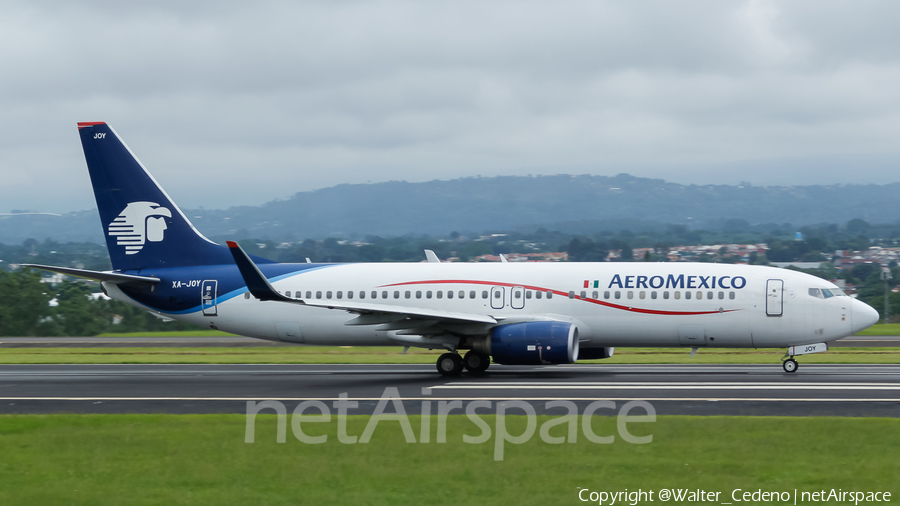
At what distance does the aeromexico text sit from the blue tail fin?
13937mm

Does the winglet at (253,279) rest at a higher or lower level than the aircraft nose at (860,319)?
higher

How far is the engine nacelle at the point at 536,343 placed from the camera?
25.3 metres

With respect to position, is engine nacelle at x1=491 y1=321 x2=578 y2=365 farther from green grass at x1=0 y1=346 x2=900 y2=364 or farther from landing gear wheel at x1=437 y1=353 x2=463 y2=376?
green grass at x1=0 y1=346 x2=900 y2=364

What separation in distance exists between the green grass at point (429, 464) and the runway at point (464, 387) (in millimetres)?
3108

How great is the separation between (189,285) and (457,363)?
9.70 metres

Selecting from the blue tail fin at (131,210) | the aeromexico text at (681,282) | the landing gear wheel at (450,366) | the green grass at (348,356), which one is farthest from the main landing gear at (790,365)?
the blue tail fin at (131,210)

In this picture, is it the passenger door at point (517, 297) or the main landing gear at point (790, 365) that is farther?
the passenger door at point (517, 297)

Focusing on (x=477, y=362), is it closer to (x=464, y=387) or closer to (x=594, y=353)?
(x=594, y=353)

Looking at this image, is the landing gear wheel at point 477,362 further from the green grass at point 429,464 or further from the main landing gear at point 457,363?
the green grass at point 429,464

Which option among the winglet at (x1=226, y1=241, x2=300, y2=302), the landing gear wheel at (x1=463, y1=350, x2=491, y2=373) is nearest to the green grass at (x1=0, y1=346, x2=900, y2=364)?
the landing gear wheel at (x1=463, y1=350, x2=491, y2=373)

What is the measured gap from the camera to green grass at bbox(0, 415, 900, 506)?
11.2 m

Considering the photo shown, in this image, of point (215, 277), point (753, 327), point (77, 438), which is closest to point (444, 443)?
point (77, 438)

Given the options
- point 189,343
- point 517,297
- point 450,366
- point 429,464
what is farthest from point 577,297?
point 189,343

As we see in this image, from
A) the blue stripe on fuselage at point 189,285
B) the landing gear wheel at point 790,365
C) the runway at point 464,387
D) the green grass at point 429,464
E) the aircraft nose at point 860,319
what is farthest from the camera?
the blue stripe on fuselage at point 189,285
